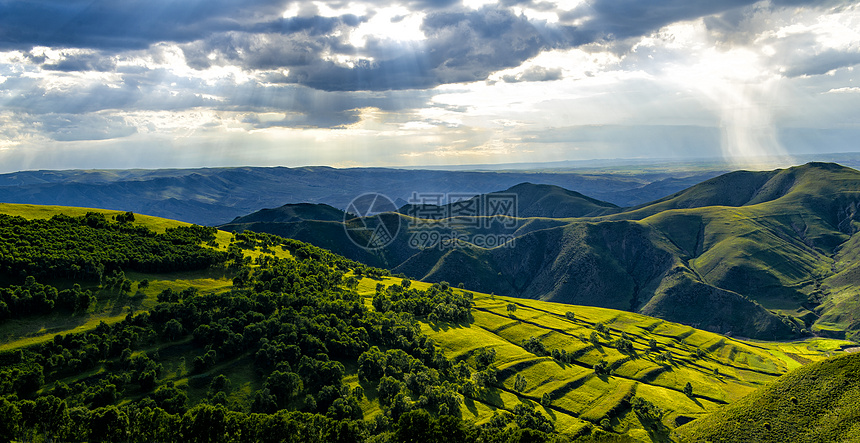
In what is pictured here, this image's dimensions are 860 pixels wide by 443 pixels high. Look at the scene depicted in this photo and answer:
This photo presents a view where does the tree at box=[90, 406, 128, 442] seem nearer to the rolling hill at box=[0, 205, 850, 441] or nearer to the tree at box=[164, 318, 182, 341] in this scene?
Answer: the rolling hill at box=[0, 205, 850, 441]

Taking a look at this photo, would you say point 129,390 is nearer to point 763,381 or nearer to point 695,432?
point 695,432

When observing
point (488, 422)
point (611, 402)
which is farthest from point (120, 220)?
point (611, 402)

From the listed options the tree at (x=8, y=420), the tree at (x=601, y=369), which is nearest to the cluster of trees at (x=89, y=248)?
the tree at (x=8, y=420)

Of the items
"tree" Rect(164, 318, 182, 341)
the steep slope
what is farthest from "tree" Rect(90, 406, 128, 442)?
the steep slope

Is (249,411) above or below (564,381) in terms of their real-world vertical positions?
above

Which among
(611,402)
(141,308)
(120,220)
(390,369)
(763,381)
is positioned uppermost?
(120,220)

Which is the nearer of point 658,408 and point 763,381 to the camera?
point 658,408

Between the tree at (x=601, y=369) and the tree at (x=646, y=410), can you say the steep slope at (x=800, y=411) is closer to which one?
the tree at (x=646, y=410)
